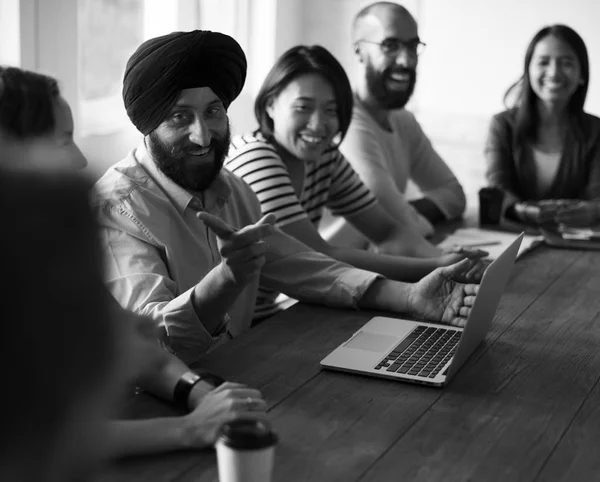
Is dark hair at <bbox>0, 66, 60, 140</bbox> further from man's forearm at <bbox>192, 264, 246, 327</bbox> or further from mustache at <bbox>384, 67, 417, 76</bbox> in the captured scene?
mustache at <bbox>384, 67, 417, 76</bbox>

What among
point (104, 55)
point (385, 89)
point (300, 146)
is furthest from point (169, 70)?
point (104, 55)

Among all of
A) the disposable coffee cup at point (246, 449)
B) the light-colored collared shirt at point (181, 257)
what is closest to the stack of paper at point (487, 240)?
the light-colored collared shirt at point (181, 257)

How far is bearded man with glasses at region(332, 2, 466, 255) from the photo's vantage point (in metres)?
2.93

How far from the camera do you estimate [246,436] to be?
3.34 ft

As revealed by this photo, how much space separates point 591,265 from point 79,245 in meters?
2.10

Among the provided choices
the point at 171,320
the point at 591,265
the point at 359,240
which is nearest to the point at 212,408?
the point at 171,320

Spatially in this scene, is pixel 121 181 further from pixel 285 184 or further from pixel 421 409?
pixel 421 409

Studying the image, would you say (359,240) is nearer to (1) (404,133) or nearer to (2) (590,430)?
(1) (404,133)

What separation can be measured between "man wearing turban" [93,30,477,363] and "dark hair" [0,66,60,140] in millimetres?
373

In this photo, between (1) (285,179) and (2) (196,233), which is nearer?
(2) (196,233)

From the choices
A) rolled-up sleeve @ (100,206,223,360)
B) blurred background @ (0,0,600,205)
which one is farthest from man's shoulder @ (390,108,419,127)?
rolled-up sleeve @ (100,206,223,360)

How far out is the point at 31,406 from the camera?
1.92 feet

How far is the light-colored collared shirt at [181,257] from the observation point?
1641 mm

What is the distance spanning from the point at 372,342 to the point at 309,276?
1.17ft
